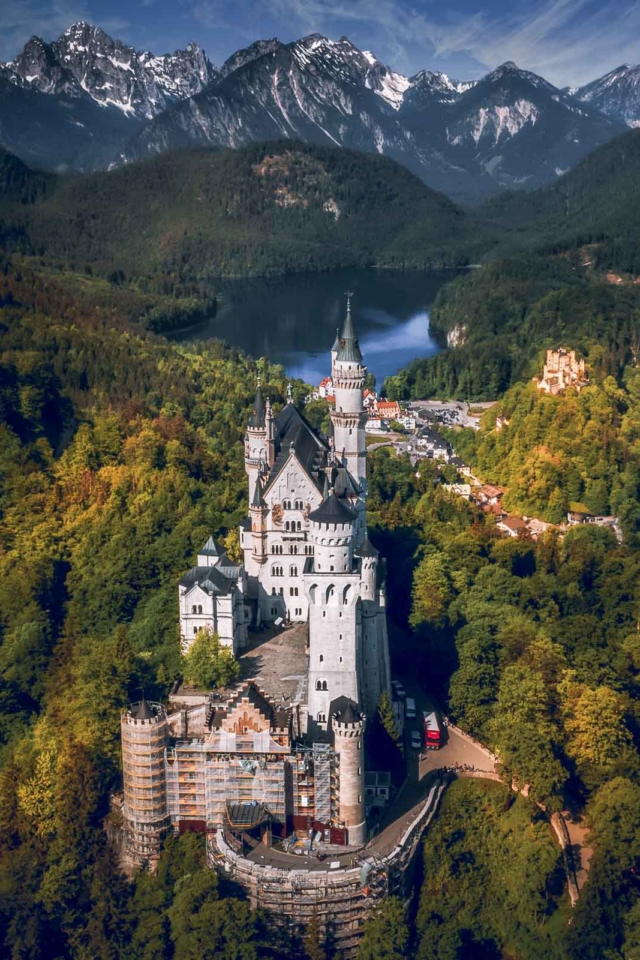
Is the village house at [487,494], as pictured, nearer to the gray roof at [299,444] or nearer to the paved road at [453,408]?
the paved road at [453,408]

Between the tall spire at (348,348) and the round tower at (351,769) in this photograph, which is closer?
the round tower at (351,769)

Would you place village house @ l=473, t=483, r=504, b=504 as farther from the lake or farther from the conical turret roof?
the lake

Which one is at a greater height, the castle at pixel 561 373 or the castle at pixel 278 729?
the castle at pixel 561 373

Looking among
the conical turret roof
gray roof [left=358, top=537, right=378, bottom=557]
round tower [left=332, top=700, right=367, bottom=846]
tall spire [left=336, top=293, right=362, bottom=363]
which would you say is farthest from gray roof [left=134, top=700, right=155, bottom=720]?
tall spire [left=336, top=293, right=362, bottom=363]

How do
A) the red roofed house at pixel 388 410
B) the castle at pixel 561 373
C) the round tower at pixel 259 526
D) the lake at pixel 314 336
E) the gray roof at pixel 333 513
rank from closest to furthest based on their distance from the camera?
the gray roof at pixel 333 513, the round tower at pixel 259 526, the castle at pixel 561 373, the red roofed house at pixel 388 410, the lake at pixel 314 336

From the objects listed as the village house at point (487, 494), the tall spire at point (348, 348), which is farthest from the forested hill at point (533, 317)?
A: the tall spire at point (348, 348)

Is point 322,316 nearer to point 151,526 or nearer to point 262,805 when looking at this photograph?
point 151,526
